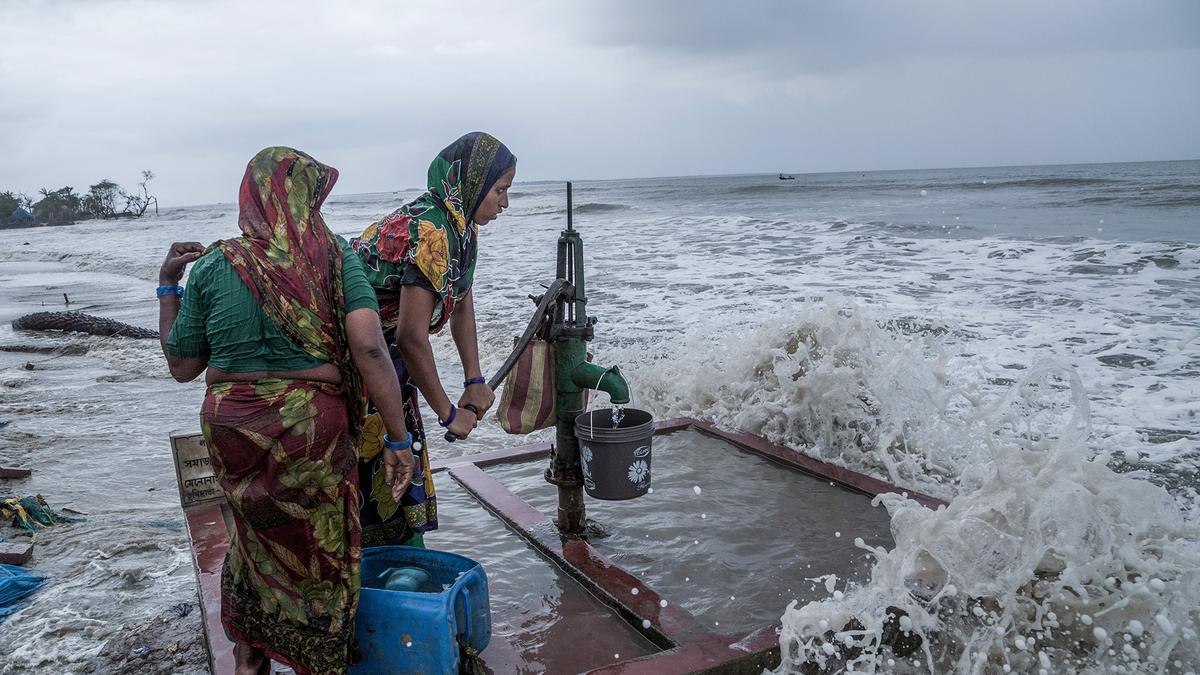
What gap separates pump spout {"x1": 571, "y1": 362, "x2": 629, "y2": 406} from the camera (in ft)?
9.89

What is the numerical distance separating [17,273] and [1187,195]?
113ft

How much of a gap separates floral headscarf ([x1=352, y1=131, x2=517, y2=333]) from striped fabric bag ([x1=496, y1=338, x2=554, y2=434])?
24.8 inches

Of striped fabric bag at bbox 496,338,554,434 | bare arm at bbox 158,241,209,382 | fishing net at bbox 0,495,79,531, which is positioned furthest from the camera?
fishing net at bbox 0,495,79,531

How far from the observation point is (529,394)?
3.18 m

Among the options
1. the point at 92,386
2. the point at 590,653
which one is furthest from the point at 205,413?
the point at 92,386

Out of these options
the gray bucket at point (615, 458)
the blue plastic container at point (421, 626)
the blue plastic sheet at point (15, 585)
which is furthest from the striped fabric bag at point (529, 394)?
the blue plastic sheet at point (15, 585)

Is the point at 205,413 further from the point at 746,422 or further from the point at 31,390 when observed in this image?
the point at 31,390

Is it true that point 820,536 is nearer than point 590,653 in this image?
No

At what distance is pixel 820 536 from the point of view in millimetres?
3312

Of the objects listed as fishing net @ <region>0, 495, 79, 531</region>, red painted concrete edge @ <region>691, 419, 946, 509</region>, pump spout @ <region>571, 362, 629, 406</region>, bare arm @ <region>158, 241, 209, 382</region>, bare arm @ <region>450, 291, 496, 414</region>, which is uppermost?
bare arm @ <region>158, 241, 209, 382</region>

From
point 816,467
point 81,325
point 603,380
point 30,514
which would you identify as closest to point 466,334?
point 603,380

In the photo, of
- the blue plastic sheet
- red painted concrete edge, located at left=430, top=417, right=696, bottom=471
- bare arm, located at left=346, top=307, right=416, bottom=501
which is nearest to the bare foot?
bare arm, located at left=346, top=307, right=416, bottom=501

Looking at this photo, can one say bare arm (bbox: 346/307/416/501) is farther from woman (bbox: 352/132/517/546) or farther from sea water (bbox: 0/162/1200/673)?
sea water (bbox: 0/162/1200/673)

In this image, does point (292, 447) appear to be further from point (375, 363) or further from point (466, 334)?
point (466, 334)
